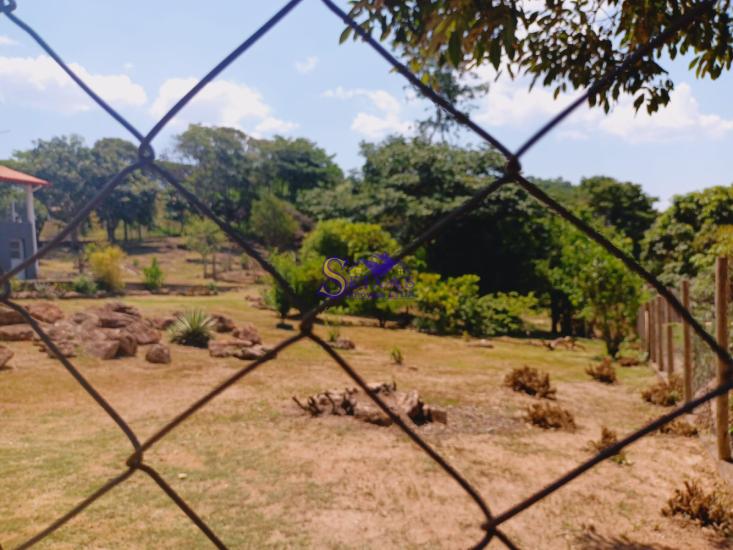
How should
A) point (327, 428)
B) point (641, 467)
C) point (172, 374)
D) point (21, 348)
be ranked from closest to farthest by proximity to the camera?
1. point (641, 467)
2. point (327, 428)
3. point (172, 374)
4. point (21, 348)

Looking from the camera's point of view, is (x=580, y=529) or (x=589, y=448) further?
(x=589, y=448)

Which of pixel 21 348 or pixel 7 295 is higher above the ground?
pixel 7 295

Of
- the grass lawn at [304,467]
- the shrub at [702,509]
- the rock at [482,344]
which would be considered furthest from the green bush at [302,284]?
the shrub at [702,509]

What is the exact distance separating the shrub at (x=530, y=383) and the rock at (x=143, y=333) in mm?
4684

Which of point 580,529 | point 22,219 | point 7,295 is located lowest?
point 580,529

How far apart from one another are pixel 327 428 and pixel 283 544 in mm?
1930

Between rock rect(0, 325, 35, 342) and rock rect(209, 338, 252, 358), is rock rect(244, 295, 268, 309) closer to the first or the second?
rock rect(209, 338, 252, 358)

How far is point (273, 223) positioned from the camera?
2519 centimetres

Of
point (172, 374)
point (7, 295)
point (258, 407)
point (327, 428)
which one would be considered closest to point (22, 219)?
point (172, 374)

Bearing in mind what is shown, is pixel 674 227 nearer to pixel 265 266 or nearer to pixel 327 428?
pixel 327 428

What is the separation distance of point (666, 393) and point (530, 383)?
1.28 meters

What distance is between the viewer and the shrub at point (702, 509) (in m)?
3.12

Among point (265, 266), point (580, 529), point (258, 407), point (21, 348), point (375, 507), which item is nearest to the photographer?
point (265, 266)

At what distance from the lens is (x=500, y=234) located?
14.6 meters
